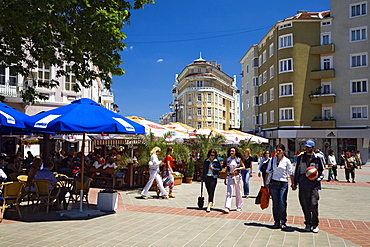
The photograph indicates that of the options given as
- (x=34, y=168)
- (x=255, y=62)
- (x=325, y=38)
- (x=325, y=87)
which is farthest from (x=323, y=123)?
(x=34, y=168)

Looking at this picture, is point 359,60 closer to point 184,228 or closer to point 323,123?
point 323,123

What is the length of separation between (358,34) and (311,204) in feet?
123

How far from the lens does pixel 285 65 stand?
140 feet

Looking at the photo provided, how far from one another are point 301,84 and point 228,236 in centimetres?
3718

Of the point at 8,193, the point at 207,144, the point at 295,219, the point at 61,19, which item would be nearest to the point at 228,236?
the point at 295,219

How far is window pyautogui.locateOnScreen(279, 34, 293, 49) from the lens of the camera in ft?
139

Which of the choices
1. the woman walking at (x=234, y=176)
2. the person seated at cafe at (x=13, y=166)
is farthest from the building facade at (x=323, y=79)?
the person seated at cafe at (x=13, y=166)

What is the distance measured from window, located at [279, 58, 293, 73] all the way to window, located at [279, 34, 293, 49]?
165 cm

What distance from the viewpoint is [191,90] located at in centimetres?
7894

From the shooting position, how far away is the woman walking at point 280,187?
26.1ft

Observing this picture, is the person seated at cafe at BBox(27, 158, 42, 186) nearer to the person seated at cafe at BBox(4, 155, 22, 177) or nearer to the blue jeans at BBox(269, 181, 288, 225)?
the person seated at cafe at BBox(4, 155, 22, 177)

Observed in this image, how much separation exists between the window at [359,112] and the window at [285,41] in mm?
9998

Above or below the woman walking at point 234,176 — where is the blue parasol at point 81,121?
above

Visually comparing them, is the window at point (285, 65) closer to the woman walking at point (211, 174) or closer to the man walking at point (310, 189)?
the woman walking at point (211, 174)
